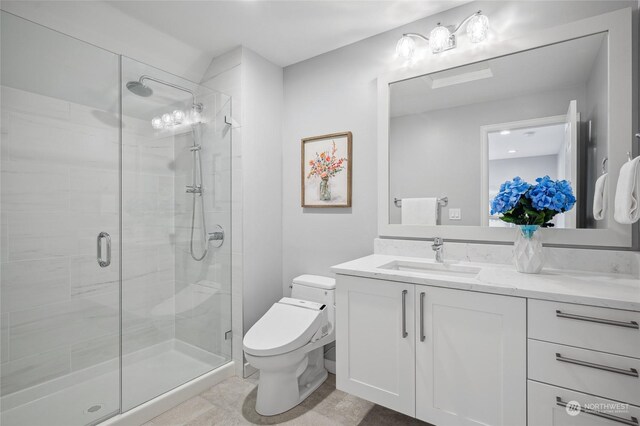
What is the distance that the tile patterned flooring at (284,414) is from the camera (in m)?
1.73

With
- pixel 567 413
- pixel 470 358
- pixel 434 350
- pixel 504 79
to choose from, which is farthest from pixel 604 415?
pixel 504 79

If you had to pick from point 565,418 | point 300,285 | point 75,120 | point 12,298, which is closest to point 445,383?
point 565,418

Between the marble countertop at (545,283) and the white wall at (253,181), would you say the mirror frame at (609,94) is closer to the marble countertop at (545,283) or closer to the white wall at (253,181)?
the marble countertop at (545,283)

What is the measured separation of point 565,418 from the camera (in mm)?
1128

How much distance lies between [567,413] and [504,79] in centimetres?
161

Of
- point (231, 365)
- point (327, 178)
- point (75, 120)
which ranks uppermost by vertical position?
point (75, 120)

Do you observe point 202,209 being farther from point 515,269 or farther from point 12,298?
point 515,269

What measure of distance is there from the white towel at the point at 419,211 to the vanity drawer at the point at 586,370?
91 centimetres

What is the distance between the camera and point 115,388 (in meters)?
1.73

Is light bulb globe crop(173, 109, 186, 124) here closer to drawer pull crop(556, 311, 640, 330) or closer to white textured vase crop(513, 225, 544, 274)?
white textured vase crop(513, 225, 544, 274)

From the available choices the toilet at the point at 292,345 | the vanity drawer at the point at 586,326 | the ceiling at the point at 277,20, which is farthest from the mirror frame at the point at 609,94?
the toilet at the point at 292,345

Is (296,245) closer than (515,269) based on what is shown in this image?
No

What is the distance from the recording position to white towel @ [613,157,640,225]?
1251 mm

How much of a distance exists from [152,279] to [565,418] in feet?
7.61
